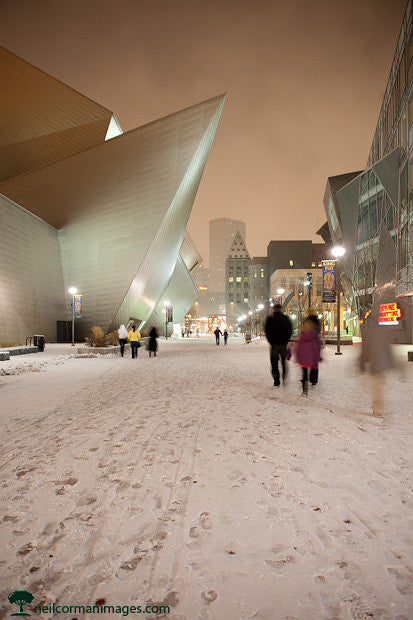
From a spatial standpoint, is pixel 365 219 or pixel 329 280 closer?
pixel 329 280

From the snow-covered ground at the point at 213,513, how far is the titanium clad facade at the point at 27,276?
64.2 feet

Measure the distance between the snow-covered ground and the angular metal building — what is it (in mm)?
20705

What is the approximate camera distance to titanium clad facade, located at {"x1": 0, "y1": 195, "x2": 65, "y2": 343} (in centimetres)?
2159

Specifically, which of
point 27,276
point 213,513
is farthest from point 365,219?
point 213,513

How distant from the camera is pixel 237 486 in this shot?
9.48ft

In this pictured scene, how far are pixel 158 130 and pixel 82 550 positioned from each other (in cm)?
2698

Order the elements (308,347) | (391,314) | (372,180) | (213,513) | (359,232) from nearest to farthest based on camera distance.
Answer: (213,513), (308,347), (391,314), (372,180), (359,232)

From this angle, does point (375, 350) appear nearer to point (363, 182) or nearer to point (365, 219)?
point (365, 219)

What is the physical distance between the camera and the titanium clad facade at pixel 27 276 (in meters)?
21.6

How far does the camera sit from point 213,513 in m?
2.45

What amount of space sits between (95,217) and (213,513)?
90.6ft

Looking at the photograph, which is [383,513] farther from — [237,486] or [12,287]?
[12,287]

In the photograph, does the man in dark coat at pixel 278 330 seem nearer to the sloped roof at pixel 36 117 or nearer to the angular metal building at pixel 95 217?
the angular metal building at pixel 95 217

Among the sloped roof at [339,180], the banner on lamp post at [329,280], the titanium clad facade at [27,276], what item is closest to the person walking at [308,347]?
the banner on lamp post at [329,280]
